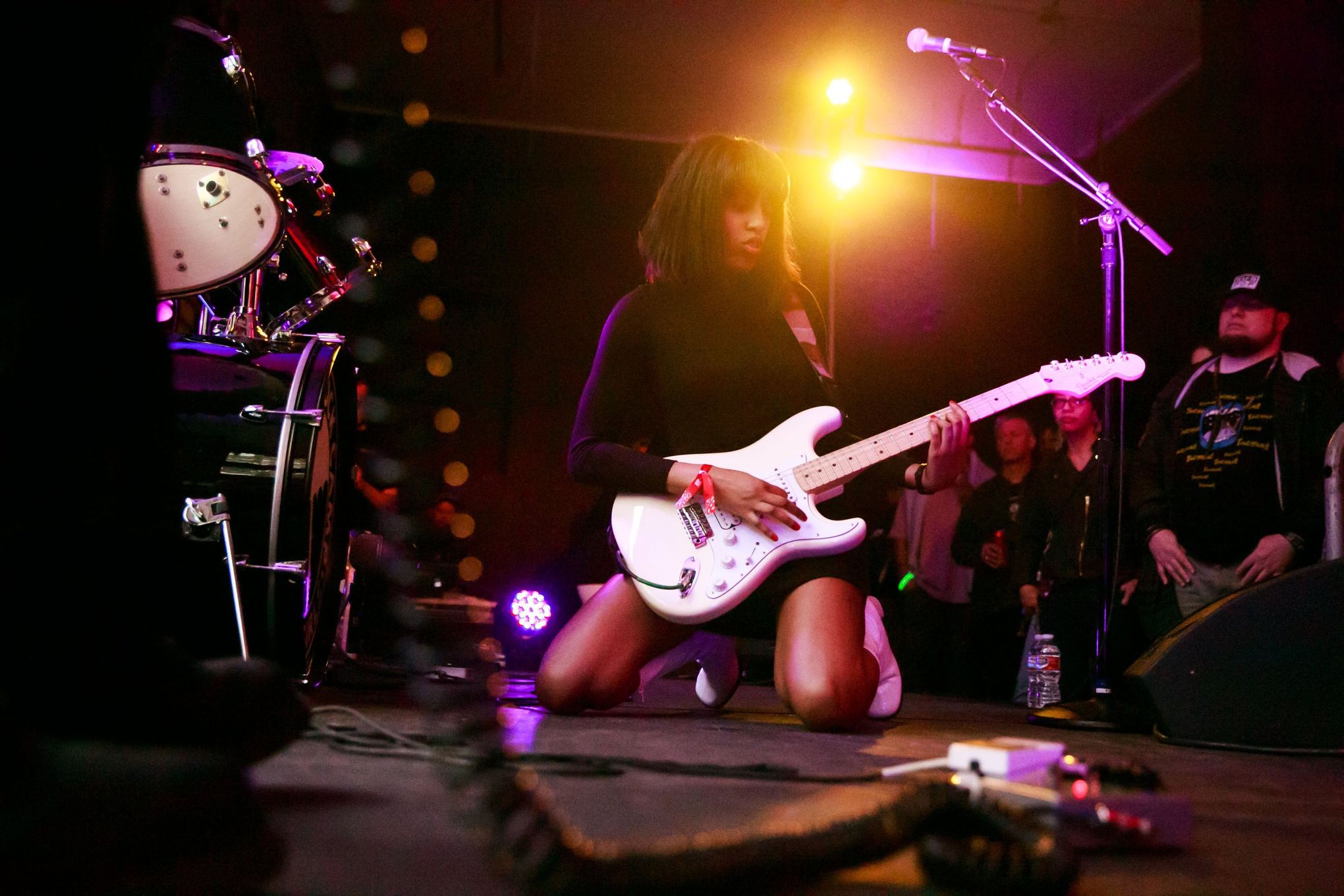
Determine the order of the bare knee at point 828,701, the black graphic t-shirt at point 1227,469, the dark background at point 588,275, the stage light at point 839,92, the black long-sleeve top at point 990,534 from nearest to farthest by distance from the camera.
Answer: the bare knee at point 828,701 → the black graphic t-shirt at point 1227,469 → the black long-sleeve top at point 990,534 → the stage light at point 839,92 → the dark background at point 588,275

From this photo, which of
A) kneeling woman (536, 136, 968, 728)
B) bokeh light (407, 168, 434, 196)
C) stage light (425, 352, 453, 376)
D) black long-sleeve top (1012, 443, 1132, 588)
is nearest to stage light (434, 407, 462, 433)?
stage light (425, 352, 453, 376)

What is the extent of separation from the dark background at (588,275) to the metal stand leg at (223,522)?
376 centimetres

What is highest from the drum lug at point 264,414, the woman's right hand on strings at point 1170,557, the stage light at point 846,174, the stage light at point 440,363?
the stage light at point 846,174

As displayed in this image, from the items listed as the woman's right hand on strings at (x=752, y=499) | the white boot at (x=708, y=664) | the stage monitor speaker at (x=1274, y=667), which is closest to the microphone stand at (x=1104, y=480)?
the stage monitor speaker at (x=1274, y=667)

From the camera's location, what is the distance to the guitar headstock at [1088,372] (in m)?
2.78

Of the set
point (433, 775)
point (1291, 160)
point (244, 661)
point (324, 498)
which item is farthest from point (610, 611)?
point (1291, 160)

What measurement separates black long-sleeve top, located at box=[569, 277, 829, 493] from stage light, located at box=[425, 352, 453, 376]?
164 inches

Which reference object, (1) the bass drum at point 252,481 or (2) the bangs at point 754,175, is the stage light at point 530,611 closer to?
(1) the bass drum at point 252,481

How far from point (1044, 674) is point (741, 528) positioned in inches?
103

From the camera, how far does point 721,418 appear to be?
8.71 ft

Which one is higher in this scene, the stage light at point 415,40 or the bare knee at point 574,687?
the stage light at point 415,40

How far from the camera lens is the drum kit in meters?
2.23

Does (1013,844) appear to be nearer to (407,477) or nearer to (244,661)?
(244,661)

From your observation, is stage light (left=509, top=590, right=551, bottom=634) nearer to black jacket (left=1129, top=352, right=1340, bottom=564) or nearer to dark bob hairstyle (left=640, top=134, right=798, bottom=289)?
dark bob hairstyle (left=640, top=134, right=798, bottom=289)
